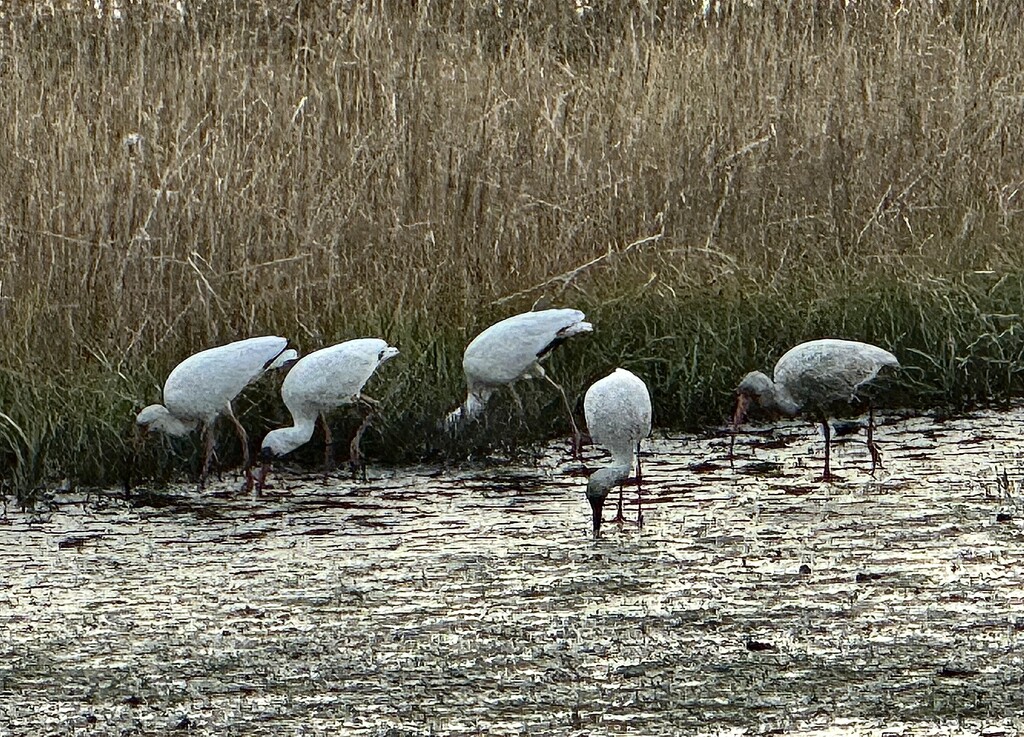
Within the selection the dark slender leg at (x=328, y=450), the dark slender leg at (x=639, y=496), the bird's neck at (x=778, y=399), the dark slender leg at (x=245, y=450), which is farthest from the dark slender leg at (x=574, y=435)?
the dark slender leg at (x=245, y=450)

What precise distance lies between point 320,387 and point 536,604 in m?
1.58

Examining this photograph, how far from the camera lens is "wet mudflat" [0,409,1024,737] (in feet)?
10.8

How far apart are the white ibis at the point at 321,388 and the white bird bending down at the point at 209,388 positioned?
0.09 meters

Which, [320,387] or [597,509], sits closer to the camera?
[597,509]

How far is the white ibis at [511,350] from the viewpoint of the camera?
→ 568cm

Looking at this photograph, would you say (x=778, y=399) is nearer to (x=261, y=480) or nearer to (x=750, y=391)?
(x=750, y=391)

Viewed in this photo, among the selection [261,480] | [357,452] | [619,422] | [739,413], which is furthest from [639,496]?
[261,480]

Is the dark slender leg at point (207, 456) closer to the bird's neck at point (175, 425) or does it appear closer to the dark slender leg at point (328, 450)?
the bird's neck at point (175, 425)

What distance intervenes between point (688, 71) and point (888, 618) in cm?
466

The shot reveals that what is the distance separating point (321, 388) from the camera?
5418 mm

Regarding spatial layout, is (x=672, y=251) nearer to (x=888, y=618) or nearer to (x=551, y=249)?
(x=551, y=249)

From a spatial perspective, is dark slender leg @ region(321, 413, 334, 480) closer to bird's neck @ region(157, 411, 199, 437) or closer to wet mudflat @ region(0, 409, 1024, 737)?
wet mudflat @ region(0, 409, 1024, 737)

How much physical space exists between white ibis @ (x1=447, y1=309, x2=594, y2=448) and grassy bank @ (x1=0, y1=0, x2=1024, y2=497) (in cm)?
21

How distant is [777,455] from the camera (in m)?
5.74
